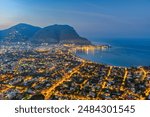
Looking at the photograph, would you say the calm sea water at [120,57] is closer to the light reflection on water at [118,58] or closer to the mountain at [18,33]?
the light reflection on water at [118,58]

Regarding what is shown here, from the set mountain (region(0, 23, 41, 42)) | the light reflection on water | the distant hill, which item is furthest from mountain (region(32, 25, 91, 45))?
the light reflection on water

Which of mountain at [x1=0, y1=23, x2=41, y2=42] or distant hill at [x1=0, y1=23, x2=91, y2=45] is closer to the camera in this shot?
mountain at [x1=0, y1=23, x2=41, y2=42]

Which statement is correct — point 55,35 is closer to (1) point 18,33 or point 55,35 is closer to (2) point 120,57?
(1) point 18,33

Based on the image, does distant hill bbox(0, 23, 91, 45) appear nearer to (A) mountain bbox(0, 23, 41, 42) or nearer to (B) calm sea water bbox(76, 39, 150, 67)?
(A) mountain bbox(0, 23, 41, 42)

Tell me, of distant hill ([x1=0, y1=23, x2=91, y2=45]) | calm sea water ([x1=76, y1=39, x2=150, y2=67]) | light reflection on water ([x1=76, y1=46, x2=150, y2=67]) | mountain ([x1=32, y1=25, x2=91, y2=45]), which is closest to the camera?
light reflection on water ([x1=76, y1=46, x2=150, y2=67])

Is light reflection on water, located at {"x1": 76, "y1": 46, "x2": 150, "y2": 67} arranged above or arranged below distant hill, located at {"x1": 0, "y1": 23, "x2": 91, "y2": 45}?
below

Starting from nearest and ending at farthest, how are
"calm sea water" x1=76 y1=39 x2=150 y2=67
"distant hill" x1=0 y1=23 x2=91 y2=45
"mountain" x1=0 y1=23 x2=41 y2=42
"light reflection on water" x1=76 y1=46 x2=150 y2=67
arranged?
"light reflection on water" x1=76 y1=46 x2=150 y2=67 → "calm sea water" x1=76 y1=39 x2=150 y2=67 → "mountain" x1=0 y1=23 x2=41 y2=42 → "distant hill" x1=0 y1=23 x2=91 y2=45

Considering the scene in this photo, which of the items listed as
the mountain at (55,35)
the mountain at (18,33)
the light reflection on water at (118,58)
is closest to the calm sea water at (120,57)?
the light reflection on water at (118,58)

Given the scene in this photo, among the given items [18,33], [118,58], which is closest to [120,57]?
[118,58]
